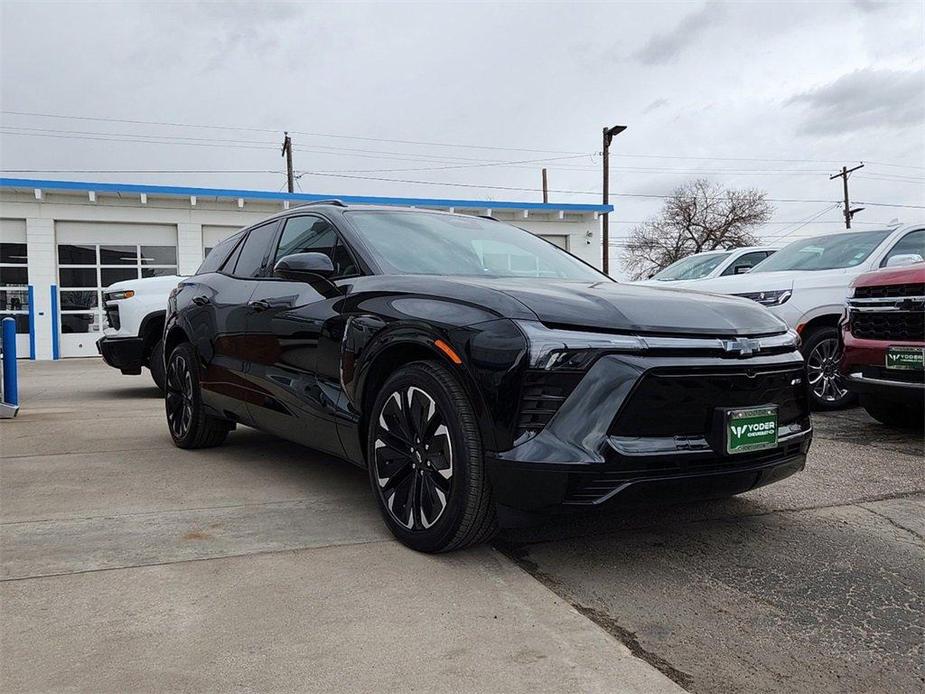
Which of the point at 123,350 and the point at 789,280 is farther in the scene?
the point at 123,350

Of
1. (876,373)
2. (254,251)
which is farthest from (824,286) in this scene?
(254,251)

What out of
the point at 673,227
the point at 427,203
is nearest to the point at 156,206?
the point at 427,203

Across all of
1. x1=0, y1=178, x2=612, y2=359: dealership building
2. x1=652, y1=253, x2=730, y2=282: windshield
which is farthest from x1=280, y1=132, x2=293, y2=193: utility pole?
x1=652, y1=253, x2=730, y2=282: windshield

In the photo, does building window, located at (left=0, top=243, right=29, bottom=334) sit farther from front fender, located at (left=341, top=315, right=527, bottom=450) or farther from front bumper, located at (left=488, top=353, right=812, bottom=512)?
front bumper, located at (left=488, top=353, right=812, bottom=512)

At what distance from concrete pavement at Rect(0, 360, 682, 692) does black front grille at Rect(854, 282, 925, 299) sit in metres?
3.72

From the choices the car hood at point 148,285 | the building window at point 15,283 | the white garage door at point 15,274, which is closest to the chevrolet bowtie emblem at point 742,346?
the car hood at point 148,285

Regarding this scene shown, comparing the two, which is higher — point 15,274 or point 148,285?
point 15,274

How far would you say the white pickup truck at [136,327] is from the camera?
332 inches

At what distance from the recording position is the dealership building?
20594mm

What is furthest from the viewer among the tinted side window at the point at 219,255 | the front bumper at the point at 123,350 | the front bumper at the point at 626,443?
the front bumper at the point at 123,350

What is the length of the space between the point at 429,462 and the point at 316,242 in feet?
5.52

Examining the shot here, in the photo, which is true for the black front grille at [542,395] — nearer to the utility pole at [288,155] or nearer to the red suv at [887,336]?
the red suv at [887,336]

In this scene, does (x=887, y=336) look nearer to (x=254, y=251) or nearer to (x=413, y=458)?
(x=413, y=458)

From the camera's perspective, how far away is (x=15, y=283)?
2075 centimetres
